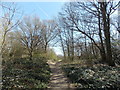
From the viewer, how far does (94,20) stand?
24.1 ft

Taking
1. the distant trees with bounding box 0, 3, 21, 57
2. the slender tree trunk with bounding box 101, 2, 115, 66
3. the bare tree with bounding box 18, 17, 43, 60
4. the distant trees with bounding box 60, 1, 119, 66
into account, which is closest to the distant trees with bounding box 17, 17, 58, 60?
the bare tree with bounding box 18, 17, 43, 60

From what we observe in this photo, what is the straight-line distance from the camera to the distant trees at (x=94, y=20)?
5547 millimetres

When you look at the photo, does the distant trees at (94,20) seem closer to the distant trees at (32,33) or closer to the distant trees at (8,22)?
the distant trees at (32,33)

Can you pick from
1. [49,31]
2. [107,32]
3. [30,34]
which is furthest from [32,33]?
[107,32]

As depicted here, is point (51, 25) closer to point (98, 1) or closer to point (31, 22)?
point (31, 22)

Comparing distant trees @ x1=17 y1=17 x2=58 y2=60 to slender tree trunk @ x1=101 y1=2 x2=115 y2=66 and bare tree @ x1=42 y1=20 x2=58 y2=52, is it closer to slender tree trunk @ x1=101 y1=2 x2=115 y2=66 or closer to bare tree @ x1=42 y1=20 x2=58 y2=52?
bare tree @ x1=42 y1=20 x2=58 y2=52

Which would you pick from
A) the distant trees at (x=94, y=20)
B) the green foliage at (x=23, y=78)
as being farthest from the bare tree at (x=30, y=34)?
the green foliage at (x=23, y=78)

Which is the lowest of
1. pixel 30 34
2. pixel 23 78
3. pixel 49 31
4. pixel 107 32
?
pixel 23 78

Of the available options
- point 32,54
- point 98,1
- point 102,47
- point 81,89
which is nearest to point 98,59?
point 102,47

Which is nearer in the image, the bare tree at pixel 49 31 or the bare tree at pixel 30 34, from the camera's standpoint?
the bare tree at pixel 30 34

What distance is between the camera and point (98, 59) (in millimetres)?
6984

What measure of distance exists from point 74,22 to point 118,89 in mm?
5373

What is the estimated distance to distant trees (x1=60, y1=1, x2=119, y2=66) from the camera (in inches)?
218

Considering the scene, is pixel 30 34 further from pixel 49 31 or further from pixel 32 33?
pixel 49 31
